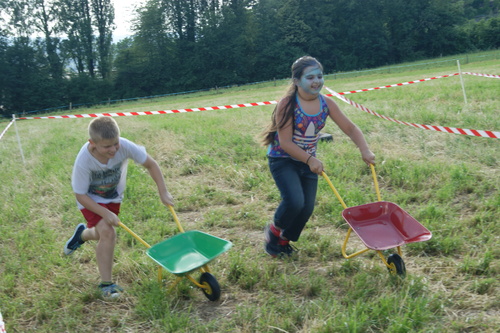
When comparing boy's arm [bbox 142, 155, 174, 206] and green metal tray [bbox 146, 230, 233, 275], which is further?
boy's arm [bbox 142, 155, 174, 206]

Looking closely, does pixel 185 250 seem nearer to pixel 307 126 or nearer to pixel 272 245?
pixel 272 245

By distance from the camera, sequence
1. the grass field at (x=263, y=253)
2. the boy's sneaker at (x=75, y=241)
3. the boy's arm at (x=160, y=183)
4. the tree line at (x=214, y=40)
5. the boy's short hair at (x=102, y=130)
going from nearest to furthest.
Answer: the grass field at (x=263, y=253) → the boy's short hair at (x=102, y=130) → the boy's arm at (x=160, y=183) → the boy's sneaker at (x=75, y=241) → the tree line at (x=214, y=40)

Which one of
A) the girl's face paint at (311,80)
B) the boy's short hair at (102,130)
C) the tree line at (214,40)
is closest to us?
the boy's short hair at (102,130)

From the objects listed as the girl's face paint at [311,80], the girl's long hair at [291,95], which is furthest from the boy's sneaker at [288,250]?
the girl's face paint at [311,80]

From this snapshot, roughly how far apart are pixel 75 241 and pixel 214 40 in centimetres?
6024

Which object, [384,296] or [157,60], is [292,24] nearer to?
[157,60]

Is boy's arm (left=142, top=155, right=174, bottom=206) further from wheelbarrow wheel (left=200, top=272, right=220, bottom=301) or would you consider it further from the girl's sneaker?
the girl's sneaker

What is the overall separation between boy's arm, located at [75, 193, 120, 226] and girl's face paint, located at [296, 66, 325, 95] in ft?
6.55

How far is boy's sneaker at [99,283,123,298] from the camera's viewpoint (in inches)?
146

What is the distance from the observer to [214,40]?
61562 mm

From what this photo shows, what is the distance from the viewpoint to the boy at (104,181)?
139 inches

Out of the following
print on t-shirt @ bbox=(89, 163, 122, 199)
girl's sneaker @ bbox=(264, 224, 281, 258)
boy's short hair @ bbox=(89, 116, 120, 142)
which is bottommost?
girl's sneaker @ bbox=(264, 224, 281, 258)

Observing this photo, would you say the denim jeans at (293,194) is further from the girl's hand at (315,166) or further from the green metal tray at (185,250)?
the green metal tray at (185,250)

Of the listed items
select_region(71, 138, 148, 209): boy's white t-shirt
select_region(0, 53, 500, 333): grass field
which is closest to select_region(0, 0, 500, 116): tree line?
select_region(0, 53, 500, 333): grass field
